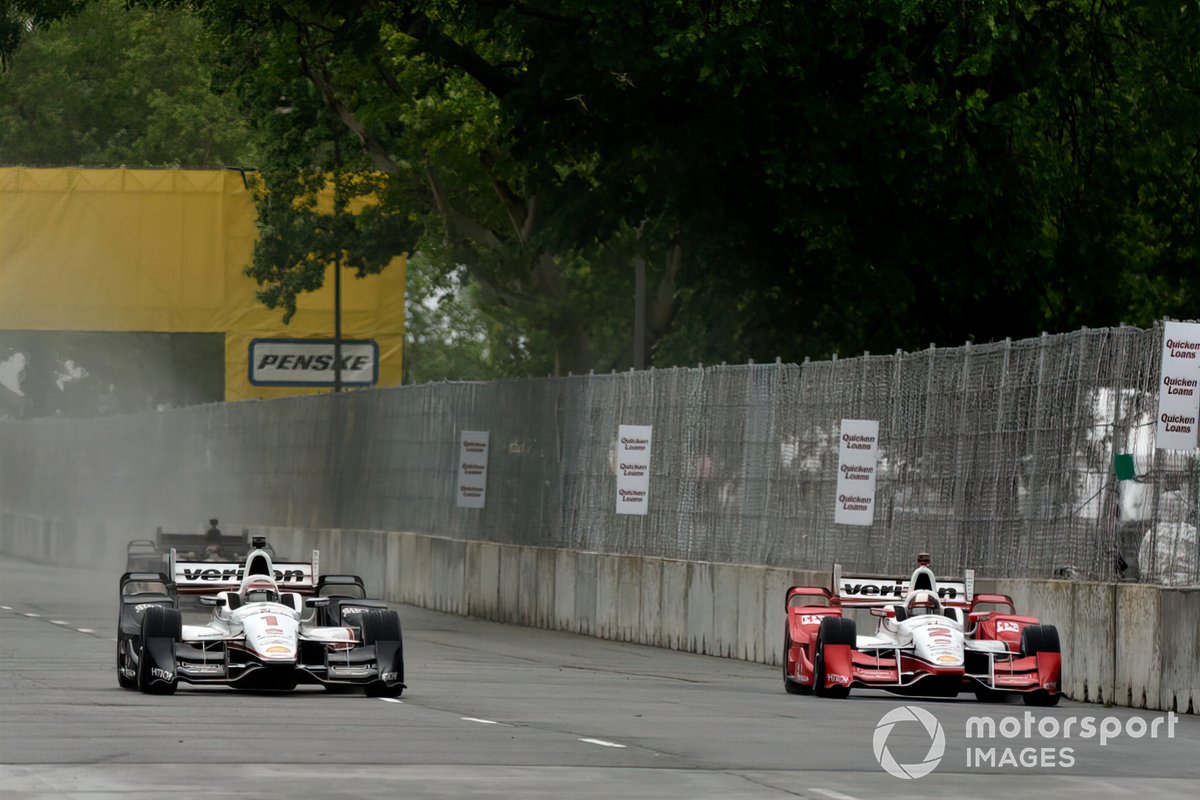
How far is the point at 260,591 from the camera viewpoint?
20312 millimetres

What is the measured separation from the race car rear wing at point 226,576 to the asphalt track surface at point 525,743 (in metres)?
1.10

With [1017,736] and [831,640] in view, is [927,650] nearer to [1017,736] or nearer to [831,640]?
[831,640]

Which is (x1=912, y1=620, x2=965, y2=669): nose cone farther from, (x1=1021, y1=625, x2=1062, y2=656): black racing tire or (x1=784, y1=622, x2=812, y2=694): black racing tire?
(x1=784, y1=622, x2=812, y2=694): black racing tire

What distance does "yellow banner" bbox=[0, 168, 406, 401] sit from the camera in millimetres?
56594

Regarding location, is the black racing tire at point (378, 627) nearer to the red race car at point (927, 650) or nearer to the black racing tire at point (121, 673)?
the black racing tire at point (121, 673)

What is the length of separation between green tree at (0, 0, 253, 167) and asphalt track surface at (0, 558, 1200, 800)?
59.4 metres

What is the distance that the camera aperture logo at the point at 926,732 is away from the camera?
46.1ft

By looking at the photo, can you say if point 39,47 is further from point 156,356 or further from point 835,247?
point 835,247

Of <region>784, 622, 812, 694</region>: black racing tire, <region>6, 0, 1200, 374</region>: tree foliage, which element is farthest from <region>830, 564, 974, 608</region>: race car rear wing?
<region>6, 0, 1200, 374</region>: tree foliage

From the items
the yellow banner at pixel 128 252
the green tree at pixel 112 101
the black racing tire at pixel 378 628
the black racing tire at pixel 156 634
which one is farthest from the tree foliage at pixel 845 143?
the green tree at pixel 112 101

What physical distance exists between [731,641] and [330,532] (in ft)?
64.4

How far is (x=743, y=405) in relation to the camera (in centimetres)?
2897

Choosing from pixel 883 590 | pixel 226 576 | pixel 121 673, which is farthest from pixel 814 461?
pixel 121 673

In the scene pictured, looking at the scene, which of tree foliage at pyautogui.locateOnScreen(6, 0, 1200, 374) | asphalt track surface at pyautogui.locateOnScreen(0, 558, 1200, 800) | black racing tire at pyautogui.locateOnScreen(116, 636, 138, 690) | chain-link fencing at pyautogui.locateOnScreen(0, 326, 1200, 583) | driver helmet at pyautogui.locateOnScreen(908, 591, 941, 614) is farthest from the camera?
tree foliage at pyautogui.locateOnScreen(6, 0, 1200, 374)
